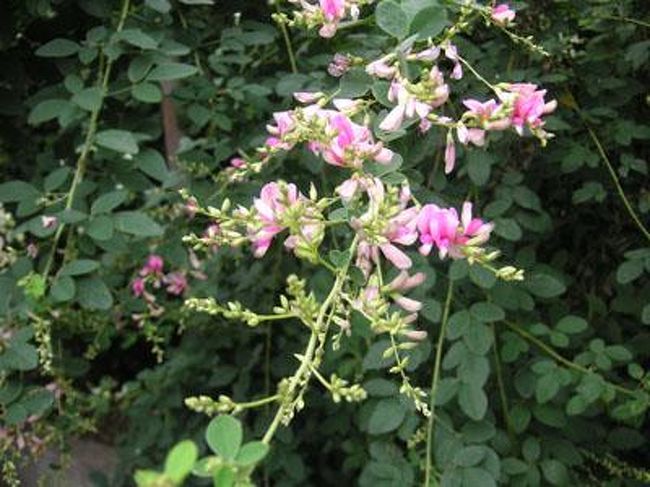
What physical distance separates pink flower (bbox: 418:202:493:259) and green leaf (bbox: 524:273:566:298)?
1.91 ft

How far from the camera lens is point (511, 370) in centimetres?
Answer: 166

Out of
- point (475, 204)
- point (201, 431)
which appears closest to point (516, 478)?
point (475, 204)

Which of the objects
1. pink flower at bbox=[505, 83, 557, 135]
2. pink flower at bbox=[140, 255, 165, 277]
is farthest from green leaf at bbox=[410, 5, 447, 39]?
pink flower at bbox=[140, 255, 165, 277]

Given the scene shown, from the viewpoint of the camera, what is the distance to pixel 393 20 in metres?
1.05

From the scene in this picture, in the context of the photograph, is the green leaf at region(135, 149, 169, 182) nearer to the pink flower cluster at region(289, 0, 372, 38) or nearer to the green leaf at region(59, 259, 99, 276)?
the green leaf at region(59, 259, 99, 276)

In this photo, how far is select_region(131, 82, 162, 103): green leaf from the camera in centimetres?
144

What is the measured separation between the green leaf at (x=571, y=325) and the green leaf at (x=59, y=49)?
3.13 ft

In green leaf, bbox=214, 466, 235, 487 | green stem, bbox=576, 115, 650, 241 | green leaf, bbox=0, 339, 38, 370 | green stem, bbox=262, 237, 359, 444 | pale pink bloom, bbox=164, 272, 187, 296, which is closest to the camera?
green leaf, bbox=214, 466, 235, 487

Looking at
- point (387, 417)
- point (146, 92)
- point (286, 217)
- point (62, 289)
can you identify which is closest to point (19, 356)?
point (62, 289)

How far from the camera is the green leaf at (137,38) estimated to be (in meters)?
1.40

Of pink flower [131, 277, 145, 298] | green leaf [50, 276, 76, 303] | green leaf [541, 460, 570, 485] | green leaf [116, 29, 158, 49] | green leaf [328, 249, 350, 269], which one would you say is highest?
green leaf [328, 249, 350, 269]

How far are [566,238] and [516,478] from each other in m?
0.59

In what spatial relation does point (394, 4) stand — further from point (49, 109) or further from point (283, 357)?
point (283, 357)

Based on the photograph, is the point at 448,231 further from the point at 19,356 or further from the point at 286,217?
the point at 19,356
